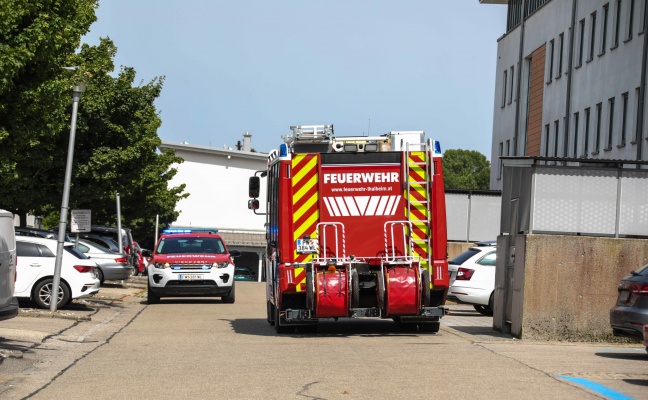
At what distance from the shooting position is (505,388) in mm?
11102

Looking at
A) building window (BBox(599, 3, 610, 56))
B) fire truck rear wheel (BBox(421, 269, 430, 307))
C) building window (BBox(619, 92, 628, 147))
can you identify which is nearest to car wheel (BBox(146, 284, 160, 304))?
fire truck rear wheel (BBox(421, 269, 430, 307))

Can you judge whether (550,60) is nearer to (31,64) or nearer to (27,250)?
(31,64)

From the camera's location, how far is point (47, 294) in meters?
23.7

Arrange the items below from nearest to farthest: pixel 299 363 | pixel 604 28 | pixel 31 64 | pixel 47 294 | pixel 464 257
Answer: pixel 299 363 < pixel 47 294 < pixel 31 64 < pixel 464 257 < pixel 604 28

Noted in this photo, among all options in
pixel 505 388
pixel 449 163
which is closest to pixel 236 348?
pixel 505 388

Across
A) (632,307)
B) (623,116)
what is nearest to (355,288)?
(632,307)

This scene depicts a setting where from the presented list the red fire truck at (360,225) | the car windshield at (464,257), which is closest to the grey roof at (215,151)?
the car windshield at (464,257)

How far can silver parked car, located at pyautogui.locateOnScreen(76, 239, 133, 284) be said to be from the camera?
36406 millimetres

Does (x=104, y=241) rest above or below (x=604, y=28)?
below

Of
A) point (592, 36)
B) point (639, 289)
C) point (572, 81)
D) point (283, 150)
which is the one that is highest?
point (592, 36)

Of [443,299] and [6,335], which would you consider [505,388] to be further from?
[6,335]

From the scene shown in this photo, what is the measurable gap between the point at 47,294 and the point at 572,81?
89.0 feet

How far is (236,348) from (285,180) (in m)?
3.07

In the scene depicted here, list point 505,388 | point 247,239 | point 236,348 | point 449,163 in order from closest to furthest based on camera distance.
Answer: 1. point 505,388
2. point 236,348
3. point 247,239
4. point 449,163
